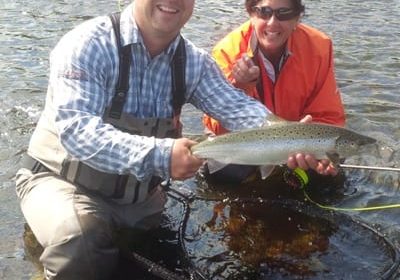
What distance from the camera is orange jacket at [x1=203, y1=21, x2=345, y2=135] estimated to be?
5895 mm

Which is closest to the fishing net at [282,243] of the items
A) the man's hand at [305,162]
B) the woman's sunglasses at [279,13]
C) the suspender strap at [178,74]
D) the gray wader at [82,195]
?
the gray wader at [82,195]

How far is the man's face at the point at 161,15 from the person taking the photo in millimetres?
4047

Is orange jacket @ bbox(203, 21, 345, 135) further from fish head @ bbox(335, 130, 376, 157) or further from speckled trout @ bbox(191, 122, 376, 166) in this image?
speckled trout @ bbox(191, 122, 376, 166)

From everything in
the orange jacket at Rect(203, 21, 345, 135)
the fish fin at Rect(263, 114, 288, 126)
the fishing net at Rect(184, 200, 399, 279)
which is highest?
the fish fin at Rect(263, 114, 288, 126)

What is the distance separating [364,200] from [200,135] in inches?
85.8

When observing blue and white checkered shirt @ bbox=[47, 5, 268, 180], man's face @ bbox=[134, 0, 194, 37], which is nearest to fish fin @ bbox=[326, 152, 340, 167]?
blue and white checkered shirt @ bbox=[47, 5, 268, 180]

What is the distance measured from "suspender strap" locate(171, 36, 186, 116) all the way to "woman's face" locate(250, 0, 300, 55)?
1.36 metres

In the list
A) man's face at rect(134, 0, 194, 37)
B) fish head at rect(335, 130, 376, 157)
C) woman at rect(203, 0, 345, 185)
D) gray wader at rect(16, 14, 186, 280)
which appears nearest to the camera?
gray wader at rect(16, 14, 186, 280)

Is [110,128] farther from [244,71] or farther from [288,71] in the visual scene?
[288,71]

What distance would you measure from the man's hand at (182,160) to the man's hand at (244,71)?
176cm

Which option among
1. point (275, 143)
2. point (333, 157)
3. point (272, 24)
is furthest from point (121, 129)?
point (272, 24)

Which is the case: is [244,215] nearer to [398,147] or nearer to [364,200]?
[364,200]

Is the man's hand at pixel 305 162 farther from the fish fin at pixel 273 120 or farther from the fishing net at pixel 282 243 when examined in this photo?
the fishing net at pixel 282 243

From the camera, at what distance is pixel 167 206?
17.9ft
